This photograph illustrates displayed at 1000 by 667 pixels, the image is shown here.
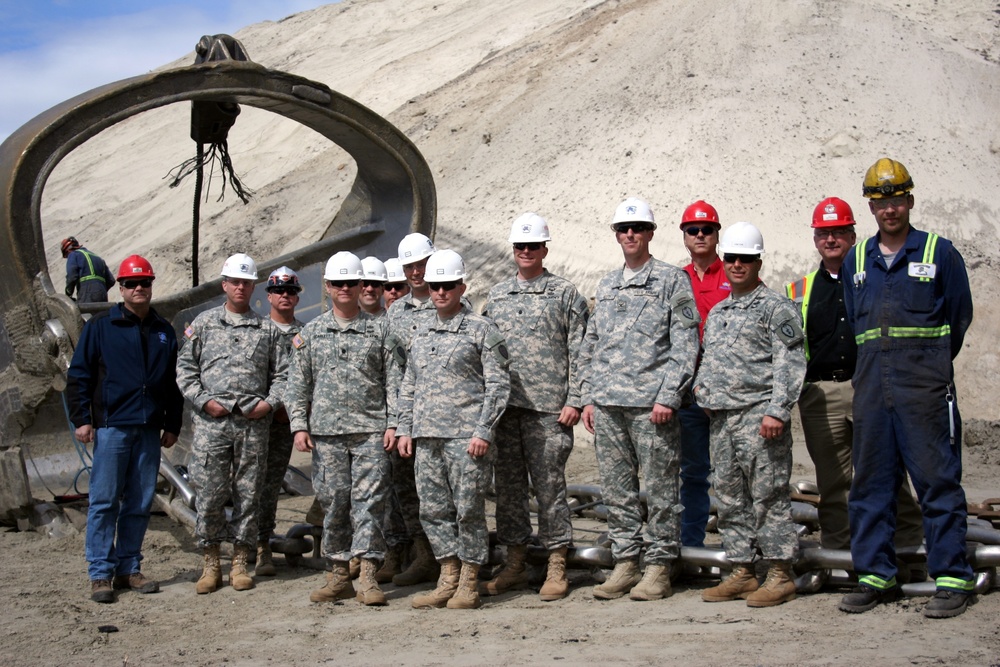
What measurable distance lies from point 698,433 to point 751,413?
0.74m

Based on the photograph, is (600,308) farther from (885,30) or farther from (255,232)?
(255,232)

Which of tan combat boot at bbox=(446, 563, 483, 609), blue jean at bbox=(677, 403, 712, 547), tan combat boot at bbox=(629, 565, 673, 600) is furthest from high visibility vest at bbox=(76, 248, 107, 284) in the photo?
tan combat boot at bbox=(629, 565, 673, 600)

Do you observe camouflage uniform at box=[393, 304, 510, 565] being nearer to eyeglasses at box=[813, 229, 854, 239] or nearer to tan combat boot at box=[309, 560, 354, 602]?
tan combat boot at box=[309, 560, 354, 602]

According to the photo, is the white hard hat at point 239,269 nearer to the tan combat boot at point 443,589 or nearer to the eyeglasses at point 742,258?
the tan combat boot at point 443,589

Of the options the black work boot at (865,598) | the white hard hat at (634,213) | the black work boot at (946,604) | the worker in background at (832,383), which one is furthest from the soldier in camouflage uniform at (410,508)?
the black work boot at (946,604)

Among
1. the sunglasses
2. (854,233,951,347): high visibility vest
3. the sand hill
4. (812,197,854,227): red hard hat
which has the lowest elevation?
(854,233,951,347): high visibility vest

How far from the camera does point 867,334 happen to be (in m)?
5.40

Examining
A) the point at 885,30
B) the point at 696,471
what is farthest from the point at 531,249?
the point at 885,30

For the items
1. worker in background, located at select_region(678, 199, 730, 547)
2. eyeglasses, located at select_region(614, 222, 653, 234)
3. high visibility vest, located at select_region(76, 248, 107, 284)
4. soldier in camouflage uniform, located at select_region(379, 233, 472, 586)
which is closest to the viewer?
eyeglasses, located at select_region(614, 222, 653, 234)

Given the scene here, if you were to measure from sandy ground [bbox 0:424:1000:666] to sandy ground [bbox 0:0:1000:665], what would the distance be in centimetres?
2

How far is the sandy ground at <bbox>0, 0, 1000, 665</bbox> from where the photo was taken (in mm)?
5281

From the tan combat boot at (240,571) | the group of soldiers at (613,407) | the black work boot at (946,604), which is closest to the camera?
the black work boot at (946,604)

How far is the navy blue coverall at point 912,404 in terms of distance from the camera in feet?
17.1

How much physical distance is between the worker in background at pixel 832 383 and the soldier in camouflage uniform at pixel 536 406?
3.98ft
